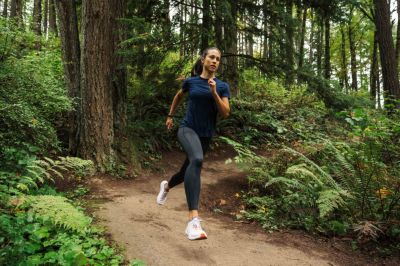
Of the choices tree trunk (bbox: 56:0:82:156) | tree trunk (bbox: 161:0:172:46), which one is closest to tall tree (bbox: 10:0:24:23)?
tree trunk (bbox: 56:0:82:156)

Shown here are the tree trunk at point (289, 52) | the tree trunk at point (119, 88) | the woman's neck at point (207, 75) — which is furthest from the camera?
the tree trunk at point (289, 52)

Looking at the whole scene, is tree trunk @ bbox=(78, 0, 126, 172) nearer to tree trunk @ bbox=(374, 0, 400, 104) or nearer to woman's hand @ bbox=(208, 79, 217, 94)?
woman's hand @ bbox=(208, 79, 217, 94)

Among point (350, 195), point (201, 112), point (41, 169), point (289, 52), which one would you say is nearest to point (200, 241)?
point (201, 112)

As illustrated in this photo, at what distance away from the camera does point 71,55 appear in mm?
7945

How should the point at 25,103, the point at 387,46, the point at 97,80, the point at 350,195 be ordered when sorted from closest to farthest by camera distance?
1. the point at 25,103
2. the point at 350,195
3. the point at 97,80
4. the point at 387,46

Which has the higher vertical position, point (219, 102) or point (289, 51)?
point (289, 51)

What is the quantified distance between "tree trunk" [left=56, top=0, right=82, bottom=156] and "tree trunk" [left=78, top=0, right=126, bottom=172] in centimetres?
39

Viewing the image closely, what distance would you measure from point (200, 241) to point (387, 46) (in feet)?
32.7

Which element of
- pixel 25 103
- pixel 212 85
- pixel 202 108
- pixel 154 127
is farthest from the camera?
pixel 154 127

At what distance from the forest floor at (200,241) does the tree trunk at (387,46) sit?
753 cm

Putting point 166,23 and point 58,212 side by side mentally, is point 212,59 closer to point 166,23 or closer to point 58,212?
point 58,212

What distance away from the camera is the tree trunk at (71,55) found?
7707 millimetres

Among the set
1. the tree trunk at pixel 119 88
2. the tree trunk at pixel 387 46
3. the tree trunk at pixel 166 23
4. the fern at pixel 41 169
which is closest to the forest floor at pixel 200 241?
the tree trunk at pixel 119 88

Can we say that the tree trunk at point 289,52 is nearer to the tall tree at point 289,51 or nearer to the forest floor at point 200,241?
the tall tree at point 289,51
